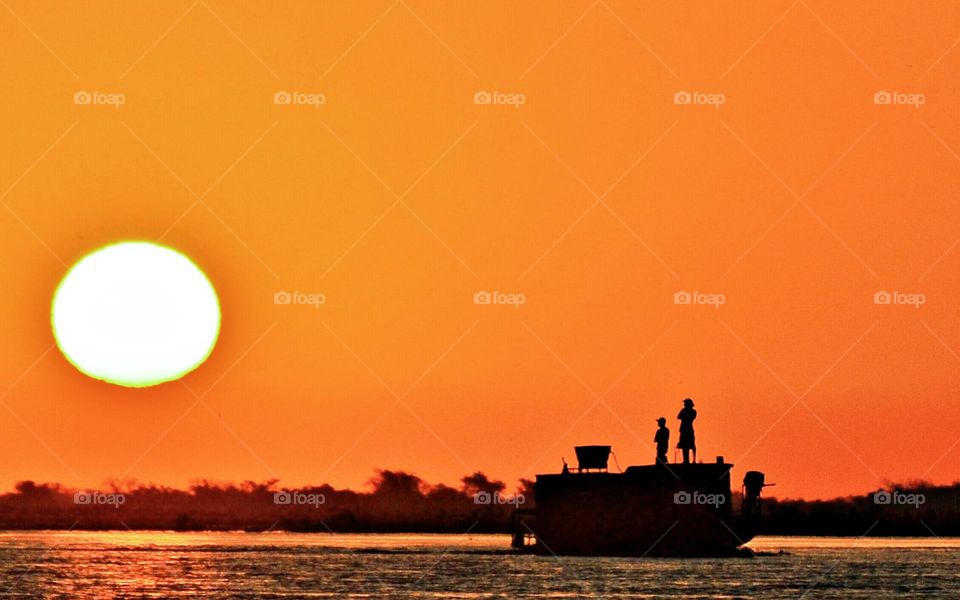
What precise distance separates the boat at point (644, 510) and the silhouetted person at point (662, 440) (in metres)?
0.50

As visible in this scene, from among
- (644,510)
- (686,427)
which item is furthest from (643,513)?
(686,427)

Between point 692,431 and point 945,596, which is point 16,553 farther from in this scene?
point 945,596

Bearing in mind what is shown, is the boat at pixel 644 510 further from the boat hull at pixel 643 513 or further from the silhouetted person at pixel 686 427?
the silhouetted person at pixel 686 427

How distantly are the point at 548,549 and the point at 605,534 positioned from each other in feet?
17.8

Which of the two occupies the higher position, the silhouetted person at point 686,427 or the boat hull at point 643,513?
the silhouetted person at point 686,427

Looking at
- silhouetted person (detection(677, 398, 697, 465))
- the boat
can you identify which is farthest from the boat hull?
silhouetted person (detection(677, 398, 697, 465))

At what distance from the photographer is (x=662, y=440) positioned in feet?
186

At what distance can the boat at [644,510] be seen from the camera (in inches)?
2301

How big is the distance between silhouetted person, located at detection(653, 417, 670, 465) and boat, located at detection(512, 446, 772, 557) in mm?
502

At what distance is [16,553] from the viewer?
9038 centimetres

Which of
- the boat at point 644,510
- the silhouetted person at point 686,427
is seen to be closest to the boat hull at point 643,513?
the boat at point 644,510

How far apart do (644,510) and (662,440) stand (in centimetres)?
448

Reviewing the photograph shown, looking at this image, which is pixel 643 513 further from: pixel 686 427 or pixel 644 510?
pixel 686 427

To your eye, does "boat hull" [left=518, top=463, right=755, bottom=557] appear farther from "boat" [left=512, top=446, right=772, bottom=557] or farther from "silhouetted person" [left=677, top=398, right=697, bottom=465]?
"silhouetted person" [left=677, top=398, right=697, bottom=465]
